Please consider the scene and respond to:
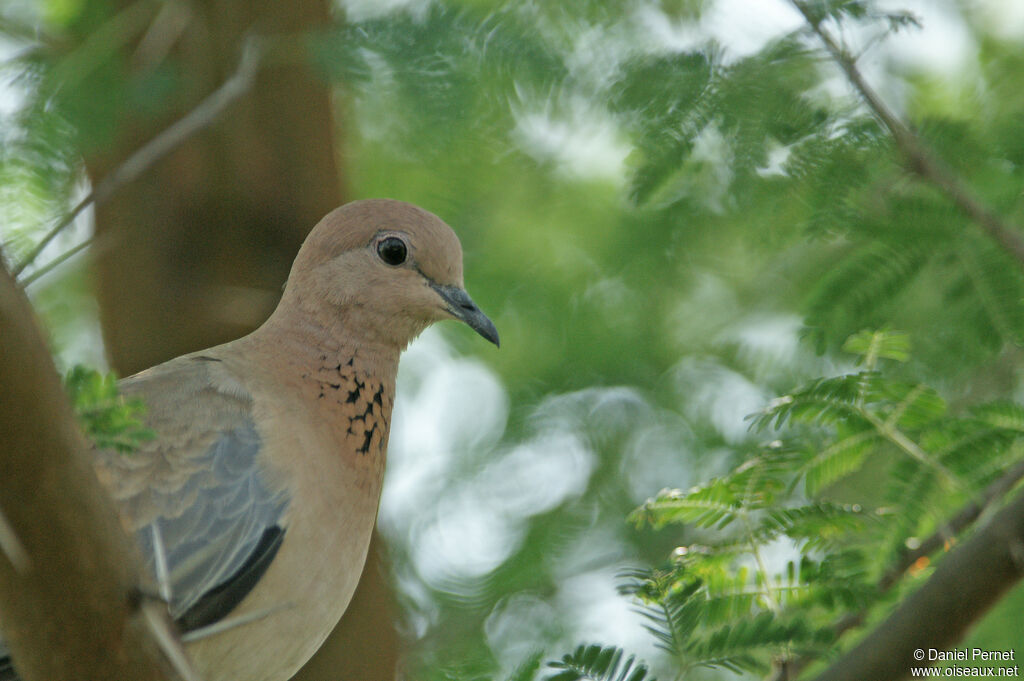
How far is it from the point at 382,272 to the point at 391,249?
0.07 m

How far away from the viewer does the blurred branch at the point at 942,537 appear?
2557 millimetres

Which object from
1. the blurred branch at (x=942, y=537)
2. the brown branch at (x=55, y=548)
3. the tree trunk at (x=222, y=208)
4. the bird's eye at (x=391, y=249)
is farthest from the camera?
the tree trunk at (x=222, y=208)

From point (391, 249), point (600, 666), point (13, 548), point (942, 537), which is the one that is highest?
point (391, 249)

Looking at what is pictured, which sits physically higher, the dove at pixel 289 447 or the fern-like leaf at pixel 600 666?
the dove at pixel 289 447

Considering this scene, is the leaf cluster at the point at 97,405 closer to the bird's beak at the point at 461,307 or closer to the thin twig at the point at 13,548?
the thin twig at the point at 13,548

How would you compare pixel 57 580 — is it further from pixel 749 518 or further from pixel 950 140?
pixel 950 140

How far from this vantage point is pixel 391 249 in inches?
123

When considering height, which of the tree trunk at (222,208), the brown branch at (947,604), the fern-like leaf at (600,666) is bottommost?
the fern-like leaf at (600,666)

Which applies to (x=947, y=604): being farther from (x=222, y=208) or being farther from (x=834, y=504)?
(x=222, y=208)

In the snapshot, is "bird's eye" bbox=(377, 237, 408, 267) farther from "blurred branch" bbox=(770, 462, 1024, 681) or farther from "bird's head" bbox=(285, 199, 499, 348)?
"blurred branch" bbox=(770, 462, 1024, 681)

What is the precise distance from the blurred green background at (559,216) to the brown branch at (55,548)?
1.02 meters

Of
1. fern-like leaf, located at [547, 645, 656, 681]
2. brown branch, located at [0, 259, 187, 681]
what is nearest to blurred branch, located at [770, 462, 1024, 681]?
fern-like leaf, located at [547, 645, 656, 681]

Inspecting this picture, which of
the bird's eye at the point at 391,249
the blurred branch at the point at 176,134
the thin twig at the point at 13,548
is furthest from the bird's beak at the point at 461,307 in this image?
the thin twig at the point at 13,548

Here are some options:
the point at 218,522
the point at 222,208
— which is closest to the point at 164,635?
the point at 218,522
